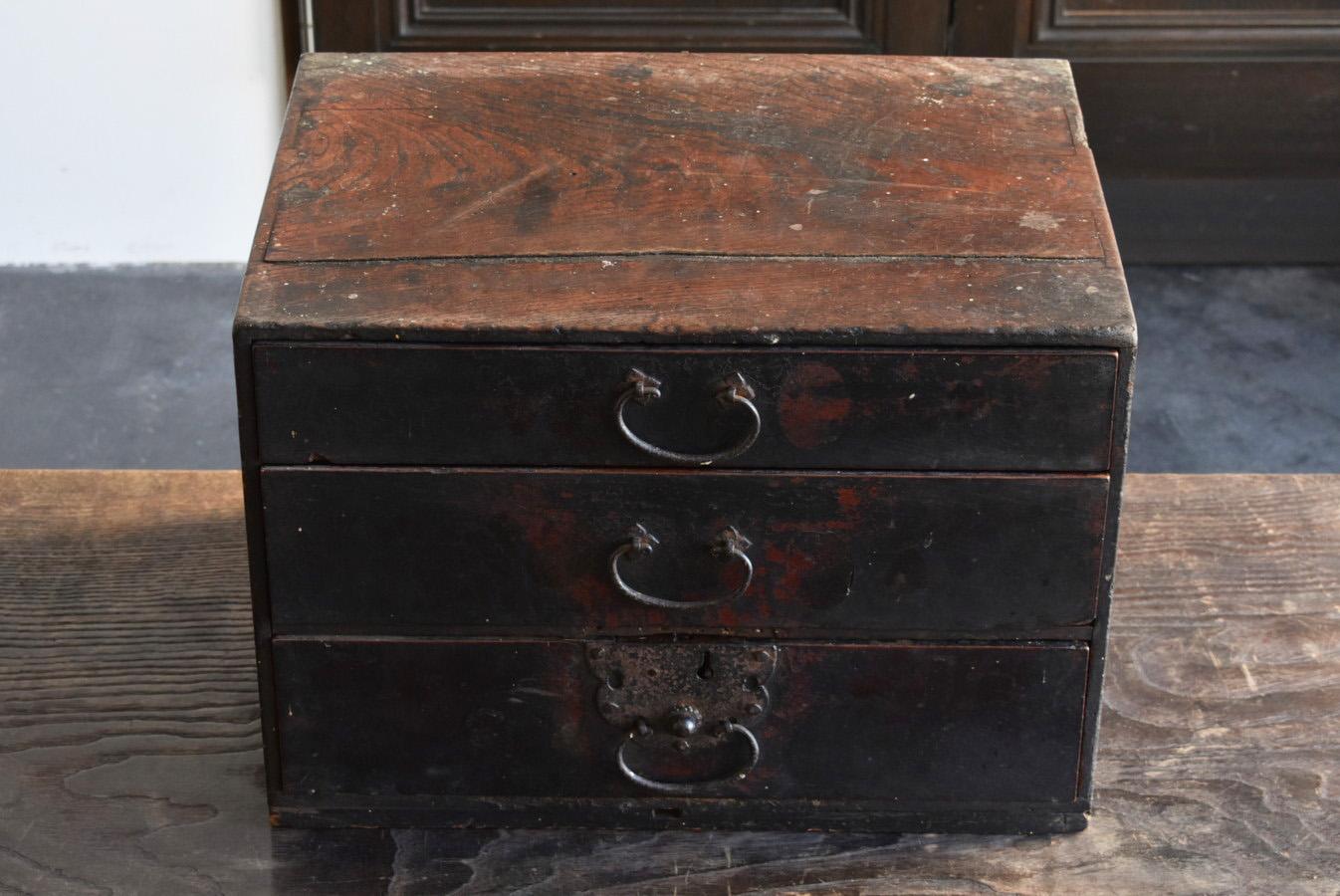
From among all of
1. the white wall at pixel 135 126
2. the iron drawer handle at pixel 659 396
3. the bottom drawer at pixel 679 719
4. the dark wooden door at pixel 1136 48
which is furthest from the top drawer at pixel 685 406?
the white wall at pixel 135 126

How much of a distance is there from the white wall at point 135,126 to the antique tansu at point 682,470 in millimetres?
1655

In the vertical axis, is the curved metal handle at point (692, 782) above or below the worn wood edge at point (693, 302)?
below

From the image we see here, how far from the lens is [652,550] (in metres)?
1.14

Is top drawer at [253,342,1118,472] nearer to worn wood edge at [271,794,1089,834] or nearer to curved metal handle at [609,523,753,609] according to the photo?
curved metal handle at [609,523,753,609]

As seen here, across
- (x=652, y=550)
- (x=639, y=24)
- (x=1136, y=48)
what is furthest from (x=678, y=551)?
(x=1136, y=48)

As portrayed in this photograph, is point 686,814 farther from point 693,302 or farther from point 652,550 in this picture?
point 693,302

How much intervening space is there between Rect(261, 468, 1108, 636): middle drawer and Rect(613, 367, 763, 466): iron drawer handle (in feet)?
0.06

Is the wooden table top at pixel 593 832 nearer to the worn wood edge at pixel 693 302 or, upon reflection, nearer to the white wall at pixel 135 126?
the worn wood edge at pixel 693 302

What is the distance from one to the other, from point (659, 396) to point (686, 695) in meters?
0.23

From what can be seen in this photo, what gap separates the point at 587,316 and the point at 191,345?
1.91 metres

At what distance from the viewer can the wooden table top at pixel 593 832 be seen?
1206 mm

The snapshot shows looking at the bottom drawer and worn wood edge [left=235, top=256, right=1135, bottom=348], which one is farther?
the bottom drawer

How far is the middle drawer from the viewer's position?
112 centimetres

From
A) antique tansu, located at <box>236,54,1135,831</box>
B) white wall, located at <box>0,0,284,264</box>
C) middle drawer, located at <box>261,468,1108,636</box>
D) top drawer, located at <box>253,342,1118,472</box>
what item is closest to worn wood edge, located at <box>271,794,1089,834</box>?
antique tansu, located at <box>236,54,1135,831</box>
